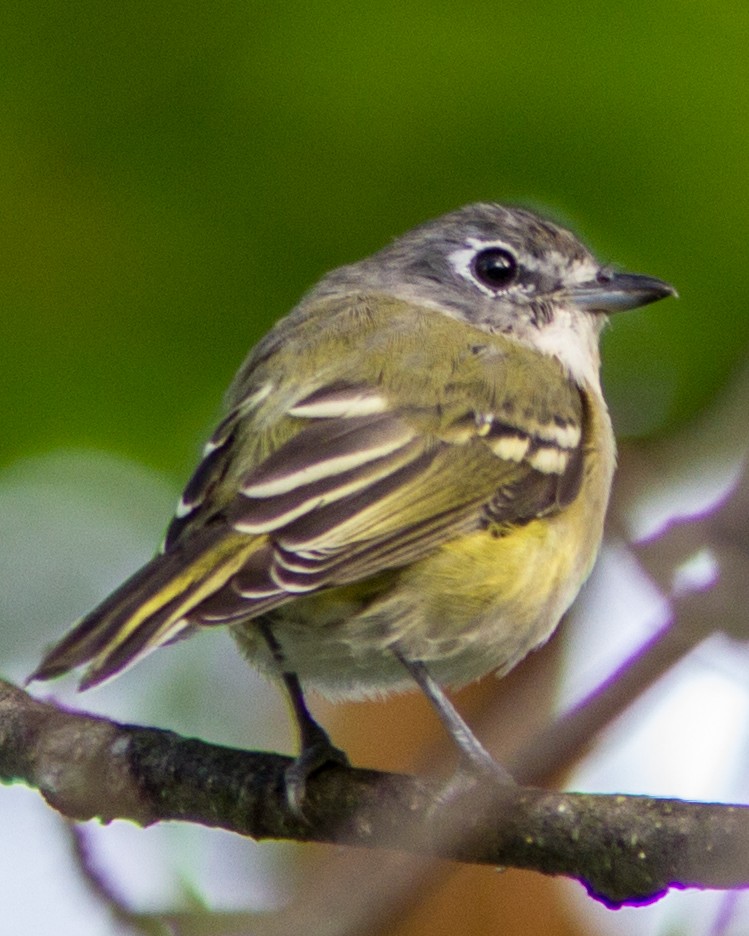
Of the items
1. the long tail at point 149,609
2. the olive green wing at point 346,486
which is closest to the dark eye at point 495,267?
the olive green wing at point 346,486

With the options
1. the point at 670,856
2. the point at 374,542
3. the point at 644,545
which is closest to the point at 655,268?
the point at 374,542

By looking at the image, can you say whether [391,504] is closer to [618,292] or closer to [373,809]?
[373,809]

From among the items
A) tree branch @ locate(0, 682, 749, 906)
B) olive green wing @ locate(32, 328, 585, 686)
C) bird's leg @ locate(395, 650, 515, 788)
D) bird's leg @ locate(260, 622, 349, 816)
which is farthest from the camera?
bird's leg @ locate(260, 622, 349, 816)

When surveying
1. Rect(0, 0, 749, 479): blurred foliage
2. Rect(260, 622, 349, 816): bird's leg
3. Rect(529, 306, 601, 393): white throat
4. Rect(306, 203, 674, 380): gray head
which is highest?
Rect(0, 0, 749, 479): blurred foliage

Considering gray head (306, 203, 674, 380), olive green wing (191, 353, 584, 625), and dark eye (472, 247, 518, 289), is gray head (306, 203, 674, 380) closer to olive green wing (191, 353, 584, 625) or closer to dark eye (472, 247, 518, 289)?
dark eye (472, 247, 518, 289)

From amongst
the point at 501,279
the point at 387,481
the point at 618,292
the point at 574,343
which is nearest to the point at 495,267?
the point at 501,279

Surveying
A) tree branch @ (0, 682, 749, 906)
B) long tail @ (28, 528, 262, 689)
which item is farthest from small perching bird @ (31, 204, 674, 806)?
tree branch @ (0, 682, 749, 906)
